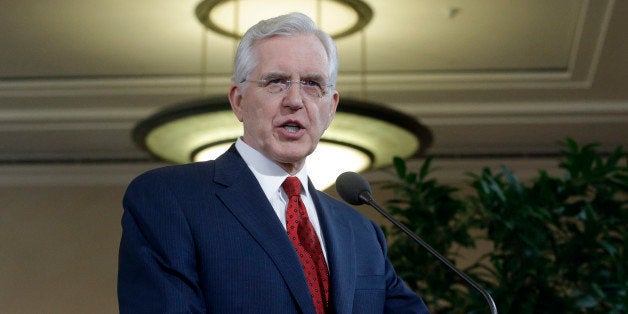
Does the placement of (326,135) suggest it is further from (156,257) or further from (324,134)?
(156,257)

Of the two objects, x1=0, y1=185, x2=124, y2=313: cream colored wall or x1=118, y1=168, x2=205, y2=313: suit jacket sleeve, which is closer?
x1=118, y1=168, x2=205, y2=313: suit jacket sleeve

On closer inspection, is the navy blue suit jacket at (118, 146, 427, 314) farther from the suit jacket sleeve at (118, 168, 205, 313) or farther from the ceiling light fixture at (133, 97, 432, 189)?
the ceiling light fixture at (133, 97, 432, 189)

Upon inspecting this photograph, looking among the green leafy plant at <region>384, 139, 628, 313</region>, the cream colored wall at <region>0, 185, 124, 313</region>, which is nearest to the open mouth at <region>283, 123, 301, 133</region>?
the green leafy plant at <region>384, 139, 628, 313</region>

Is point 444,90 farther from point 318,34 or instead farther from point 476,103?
point 318,34

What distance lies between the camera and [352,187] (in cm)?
170

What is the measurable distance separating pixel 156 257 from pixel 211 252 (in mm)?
80

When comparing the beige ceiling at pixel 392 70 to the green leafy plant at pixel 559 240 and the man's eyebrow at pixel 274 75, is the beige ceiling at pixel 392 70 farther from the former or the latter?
the man's eyebrow at pixel 274 75

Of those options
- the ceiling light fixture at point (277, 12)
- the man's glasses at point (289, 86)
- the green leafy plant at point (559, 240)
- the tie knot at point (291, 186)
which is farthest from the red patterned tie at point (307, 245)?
the ceiling light fixture at point (277, 12)

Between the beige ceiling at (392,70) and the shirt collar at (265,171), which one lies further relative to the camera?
the beige ceiling at (392,70)

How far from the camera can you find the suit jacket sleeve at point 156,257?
4.32 feet

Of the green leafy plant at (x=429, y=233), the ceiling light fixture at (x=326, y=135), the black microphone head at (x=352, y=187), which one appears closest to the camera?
the black microphone head at (x=352, y=187)

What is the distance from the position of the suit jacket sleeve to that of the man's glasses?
0.23m

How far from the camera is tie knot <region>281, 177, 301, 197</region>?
1.54 metres

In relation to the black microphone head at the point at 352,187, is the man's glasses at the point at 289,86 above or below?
above
